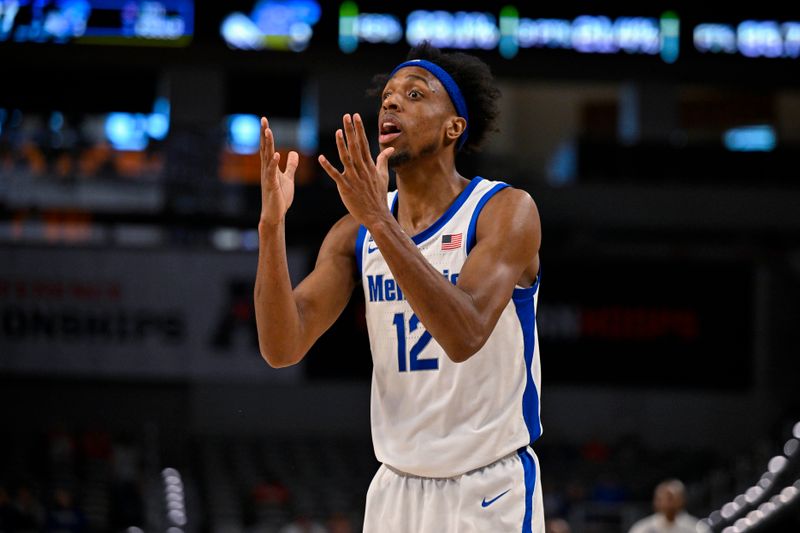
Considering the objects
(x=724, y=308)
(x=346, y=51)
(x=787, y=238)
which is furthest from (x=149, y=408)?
(x=787, y=238)

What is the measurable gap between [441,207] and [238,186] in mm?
13031

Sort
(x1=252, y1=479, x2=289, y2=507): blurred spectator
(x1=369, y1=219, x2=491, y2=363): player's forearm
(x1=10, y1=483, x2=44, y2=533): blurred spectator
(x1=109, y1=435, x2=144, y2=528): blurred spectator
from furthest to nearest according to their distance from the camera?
(x1=252, y1=479, x2=289, y2=507): blurred spectator
(x1=109, y1=435, x2=144, y2=528): blurred spectator
(x1=10, y1=483, x2=44, y2=533): blurred spectator
(x1=369, y1=219, x2=491, y2=363): player's forearm

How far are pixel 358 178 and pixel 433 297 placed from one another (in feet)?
1.28

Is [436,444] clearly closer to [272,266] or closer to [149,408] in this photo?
[272,266]

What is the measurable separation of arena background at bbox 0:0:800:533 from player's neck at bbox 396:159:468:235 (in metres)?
9.35

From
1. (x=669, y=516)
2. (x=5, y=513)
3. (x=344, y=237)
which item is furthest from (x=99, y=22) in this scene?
(x=344, y=237)

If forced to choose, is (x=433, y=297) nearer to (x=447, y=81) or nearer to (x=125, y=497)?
(x=447, y=81)

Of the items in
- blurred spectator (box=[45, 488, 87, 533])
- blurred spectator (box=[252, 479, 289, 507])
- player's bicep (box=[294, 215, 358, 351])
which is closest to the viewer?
player's bicep (box=[294, 215, 358, 351])

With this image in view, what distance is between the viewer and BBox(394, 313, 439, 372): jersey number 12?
12.0 feet

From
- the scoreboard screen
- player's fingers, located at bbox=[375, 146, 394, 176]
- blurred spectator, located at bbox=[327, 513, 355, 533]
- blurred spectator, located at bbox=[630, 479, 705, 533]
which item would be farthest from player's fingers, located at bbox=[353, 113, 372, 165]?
the scoreboard screen

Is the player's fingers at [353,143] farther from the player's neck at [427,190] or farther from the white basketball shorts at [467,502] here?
the white basketball shorts at [467,502]

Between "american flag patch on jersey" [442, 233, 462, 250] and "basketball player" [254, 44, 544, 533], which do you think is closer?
"basketball player" [254, 44, 544, 533]

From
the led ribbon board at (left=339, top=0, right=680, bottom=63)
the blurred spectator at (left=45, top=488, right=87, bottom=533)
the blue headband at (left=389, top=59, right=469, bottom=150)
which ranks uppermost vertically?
the led ribbon board at (left=339, top=0, right=680, bottom=63)

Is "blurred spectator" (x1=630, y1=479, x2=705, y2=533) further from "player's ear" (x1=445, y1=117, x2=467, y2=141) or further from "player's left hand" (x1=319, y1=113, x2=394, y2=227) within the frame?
"player's left hand" (x1=319, y1=113, x2=394, y2=227)
